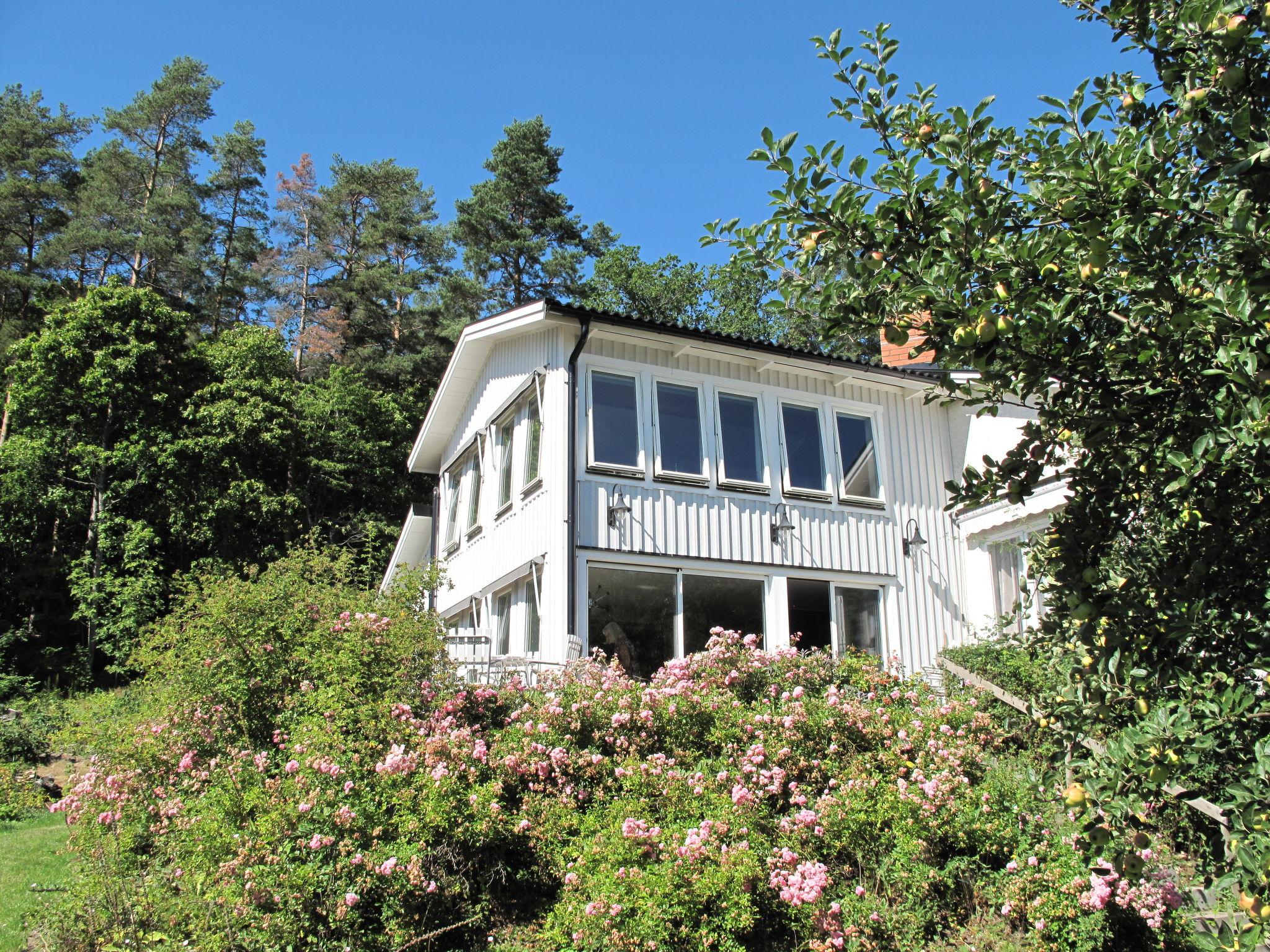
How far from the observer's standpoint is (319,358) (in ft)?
127

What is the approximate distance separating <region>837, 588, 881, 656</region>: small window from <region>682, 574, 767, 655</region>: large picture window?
1.39 meters

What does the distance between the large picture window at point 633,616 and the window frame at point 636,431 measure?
122 centimetres

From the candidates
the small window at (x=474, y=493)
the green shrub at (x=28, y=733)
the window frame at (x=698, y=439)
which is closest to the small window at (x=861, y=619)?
the window frame at (x=698, y=439)

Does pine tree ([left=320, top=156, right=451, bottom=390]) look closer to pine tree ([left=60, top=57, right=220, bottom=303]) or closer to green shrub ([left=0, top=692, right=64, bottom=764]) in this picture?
pine tree ([left=60, top=57, right=220, bottom=303])

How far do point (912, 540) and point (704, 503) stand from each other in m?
3.49

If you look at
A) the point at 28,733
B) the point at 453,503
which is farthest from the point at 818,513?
the point at 28,733

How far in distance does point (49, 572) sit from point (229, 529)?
4.61m

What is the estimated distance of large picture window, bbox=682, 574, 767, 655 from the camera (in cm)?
1183

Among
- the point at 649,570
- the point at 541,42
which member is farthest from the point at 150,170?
the point at 649,570

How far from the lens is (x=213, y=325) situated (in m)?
38.5

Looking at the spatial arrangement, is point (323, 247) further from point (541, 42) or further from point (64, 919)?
point (64, 919)

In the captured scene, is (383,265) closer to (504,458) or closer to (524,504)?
(504,458)

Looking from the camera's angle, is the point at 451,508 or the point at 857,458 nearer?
the point at 857,458

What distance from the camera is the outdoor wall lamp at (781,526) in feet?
41.1
